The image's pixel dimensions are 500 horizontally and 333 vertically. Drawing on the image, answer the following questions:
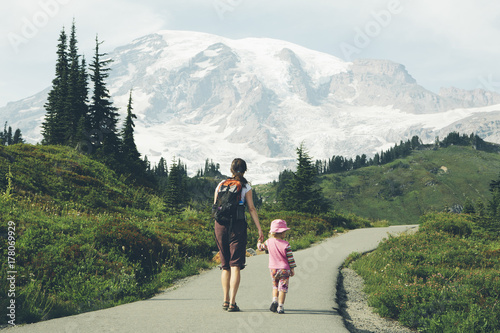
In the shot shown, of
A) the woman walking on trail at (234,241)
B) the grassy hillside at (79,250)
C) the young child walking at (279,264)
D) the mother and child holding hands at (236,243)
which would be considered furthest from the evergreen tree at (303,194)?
the woman walking on trail at (234,241)

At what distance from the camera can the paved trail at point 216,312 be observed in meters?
6.61

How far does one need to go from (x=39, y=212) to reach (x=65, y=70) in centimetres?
4707

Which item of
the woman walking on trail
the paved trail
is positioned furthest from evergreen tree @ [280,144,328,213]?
the woman walking on trail

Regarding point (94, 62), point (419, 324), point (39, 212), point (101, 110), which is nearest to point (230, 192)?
point (419, 324)

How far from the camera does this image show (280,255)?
798 centimetres

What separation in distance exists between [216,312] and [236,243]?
137 cm

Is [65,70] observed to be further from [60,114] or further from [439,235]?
[439,235]

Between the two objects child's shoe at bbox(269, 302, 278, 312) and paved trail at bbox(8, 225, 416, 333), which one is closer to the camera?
paved trail at bbox(8, 225, 416, 333)

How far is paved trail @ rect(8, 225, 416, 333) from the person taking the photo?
6.61 m

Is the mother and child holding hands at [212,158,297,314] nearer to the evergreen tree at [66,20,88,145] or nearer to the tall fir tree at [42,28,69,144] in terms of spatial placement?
the evergreen tree at [66,20,88,145]

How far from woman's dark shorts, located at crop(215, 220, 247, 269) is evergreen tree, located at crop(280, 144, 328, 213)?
26.5 meters

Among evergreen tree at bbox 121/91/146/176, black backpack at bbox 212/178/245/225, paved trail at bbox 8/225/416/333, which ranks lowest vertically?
paved trail at bbox 8/225/416/333

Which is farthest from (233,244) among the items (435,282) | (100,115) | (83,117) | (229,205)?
(100,115)

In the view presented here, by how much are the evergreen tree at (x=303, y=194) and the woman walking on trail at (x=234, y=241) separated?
26.5 metres
